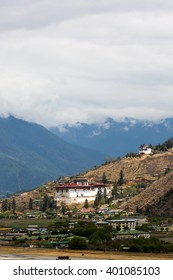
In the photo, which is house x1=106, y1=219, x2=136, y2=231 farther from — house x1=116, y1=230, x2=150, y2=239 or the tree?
the tree

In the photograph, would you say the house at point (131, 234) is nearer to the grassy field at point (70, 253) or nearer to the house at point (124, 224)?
the house at point (124, 224)

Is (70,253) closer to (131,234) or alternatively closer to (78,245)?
(78,245)

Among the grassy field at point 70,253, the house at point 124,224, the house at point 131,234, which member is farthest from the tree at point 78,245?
the house at point 124,224

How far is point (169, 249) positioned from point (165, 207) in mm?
84753

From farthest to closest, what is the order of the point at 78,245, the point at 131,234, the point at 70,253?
the point at 131,234
the point at 78,245
the point at 70,253

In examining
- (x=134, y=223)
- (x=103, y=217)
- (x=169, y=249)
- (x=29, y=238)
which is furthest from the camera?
(x=103, y=217)

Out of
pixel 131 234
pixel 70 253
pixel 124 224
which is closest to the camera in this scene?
pixel 70 253

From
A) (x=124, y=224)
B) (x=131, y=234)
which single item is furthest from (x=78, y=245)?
(x=124, y=224)

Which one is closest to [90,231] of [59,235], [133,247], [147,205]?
[59,235]

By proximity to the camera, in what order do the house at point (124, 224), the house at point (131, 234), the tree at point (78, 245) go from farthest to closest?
the house at point (124, 224) < the house at point (131, 234) < the tree at point (78, 245)

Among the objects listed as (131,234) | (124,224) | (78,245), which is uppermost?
(124,224)

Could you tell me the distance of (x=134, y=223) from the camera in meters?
149

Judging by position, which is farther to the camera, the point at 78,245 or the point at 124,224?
the point at 124,224
